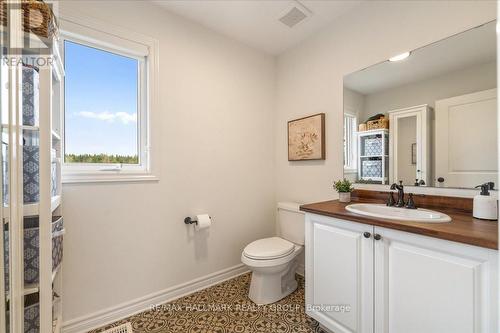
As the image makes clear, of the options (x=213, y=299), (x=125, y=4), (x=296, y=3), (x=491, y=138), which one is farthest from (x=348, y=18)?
(x=213, y=299)

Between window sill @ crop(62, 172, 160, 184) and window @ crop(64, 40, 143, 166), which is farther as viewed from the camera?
window @ crop(64, 40, 143, 166)

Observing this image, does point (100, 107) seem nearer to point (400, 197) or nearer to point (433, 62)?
point (400, 197)

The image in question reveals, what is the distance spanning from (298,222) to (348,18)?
179cm

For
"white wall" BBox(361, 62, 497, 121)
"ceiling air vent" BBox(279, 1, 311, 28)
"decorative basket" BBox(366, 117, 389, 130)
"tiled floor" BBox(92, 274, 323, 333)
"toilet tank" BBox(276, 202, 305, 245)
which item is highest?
"ceiling air vent" BBox(279, 1, 311, 28)

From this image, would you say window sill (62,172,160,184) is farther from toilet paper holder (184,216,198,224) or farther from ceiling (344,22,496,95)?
ceiling (344,22,496,95)

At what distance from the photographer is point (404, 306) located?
1082 mm

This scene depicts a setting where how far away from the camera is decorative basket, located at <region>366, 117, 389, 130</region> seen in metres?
1.69

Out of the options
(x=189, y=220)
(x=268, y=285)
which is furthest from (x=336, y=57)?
(x=268, y=285)

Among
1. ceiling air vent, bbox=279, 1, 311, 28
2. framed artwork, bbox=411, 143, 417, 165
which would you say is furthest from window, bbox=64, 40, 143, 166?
framed artwork, bbox=411, 143, 417, 165

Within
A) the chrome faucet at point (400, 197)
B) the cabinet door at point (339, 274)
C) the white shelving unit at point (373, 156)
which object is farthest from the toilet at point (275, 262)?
the chrome faucet at point (400, 197)

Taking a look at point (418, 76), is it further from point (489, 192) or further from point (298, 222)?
point (298, 222)

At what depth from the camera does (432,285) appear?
100cm

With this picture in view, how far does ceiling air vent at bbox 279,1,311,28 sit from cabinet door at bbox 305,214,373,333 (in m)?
1.63

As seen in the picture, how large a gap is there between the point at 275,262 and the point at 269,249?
0.41 ft
